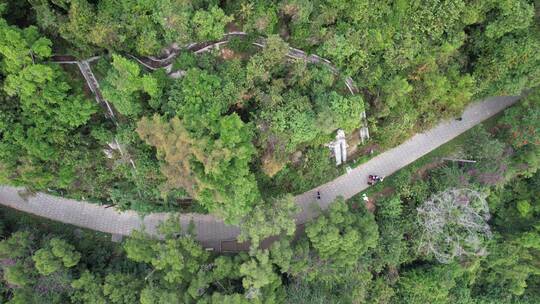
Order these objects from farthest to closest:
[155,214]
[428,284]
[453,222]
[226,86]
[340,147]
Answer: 1. [340,147]
2. [155,214]
3. [428,284]
4. [453,222]
5. [226,86]

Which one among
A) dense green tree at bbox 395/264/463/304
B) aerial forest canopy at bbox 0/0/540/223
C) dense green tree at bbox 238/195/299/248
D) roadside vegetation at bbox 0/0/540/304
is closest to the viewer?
aerial forest canopy at bbox 0/0/540/223

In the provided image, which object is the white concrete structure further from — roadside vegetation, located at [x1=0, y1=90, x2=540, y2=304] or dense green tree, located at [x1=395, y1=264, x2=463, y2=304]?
dense green tree, located at [x1=395, y1=264, x2=463, y2=304]

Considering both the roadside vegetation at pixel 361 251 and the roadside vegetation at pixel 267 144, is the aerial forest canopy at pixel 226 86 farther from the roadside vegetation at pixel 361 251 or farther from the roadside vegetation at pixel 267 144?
the roadside vegetation at pixel 361 251

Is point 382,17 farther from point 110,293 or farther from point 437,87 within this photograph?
point 110,293

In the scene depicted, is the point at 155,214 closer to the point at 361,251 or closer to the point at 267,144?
the point at 267,144

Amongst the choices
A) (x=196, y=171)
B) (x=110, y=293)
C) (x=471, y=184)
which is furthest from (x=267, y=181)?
(x=471, y=184)

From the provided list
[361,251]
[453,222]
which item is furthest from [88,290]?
[453,222]

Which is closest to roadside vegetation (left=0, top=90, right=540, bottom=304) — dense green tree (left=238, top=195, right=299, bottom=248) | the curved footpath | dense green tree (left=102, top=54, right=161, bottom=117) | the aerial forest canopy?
dense green tree (left=238, top=195, right=299, bottom=248)

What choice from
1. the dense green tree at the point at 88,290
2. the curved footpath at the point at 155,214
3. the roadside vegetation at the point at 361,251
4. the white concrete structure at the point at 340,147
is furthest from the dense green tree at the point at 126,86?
the white concrete structure at the point at 340,147

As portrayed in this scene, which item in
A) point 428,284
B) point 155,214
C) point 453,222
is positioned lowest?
point 428,284
